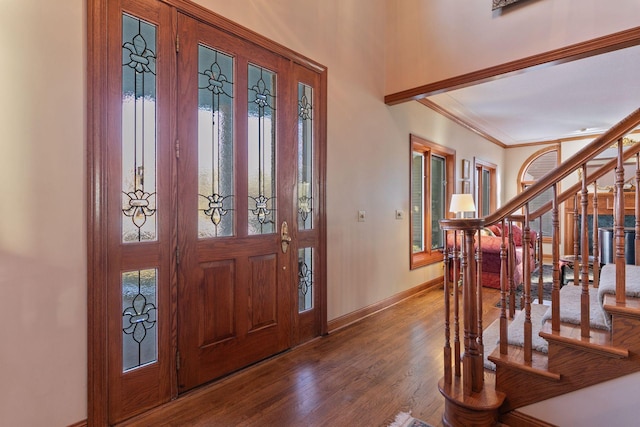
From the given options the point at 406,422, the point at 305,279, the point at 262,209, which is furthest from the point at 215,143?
the point at 406,422

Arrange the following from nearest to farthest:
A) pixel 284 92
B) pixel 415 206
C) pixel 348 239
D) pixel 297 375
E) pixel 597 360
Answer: pixel 597 360
pixel 297 375
pixel 284 92
pixel 348 239
pixel 415 206

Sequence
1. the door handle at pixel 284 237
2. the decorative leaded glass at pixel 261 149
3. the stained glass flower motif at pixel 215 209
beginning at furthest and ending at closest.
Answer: the door handle at pixel 284 237, the decorative leaded glass at pixel 261 149, the stained glass flower motif at pixel 215 209

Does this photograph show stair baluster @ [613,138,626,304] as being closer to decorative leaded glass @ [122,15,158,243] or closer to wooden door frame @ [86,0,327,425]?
decorative leaded glass @ [122,15,158,243]

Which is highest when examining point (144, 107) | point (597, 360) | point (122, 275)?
point (144, 107)

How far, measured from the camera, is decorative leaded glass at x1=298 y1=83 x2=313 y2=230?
293 centimetres

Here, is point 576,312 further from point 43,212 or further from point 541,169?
point 541,169

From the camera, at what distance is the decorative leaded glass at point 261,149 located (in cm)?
253

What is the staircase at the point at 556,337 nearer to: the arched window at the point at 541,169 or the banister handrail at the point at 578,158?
the banister handrail at the point at 578,158

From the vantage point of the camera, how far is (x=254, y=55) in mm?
2533

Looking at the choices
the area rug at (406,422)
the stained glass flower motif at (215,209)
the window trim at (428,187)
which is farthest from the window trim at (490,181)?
the stained glass flower motif at (215,209)

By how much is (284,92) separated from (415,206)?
2.95 meters

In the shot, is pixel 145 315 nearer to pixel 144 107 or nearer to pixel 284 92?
pixel 144 107

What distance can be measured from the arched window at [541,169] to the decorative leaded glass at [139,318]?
317 inches

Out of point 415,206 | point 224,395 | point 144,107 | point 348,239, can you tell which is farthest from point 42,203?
point 415,206
